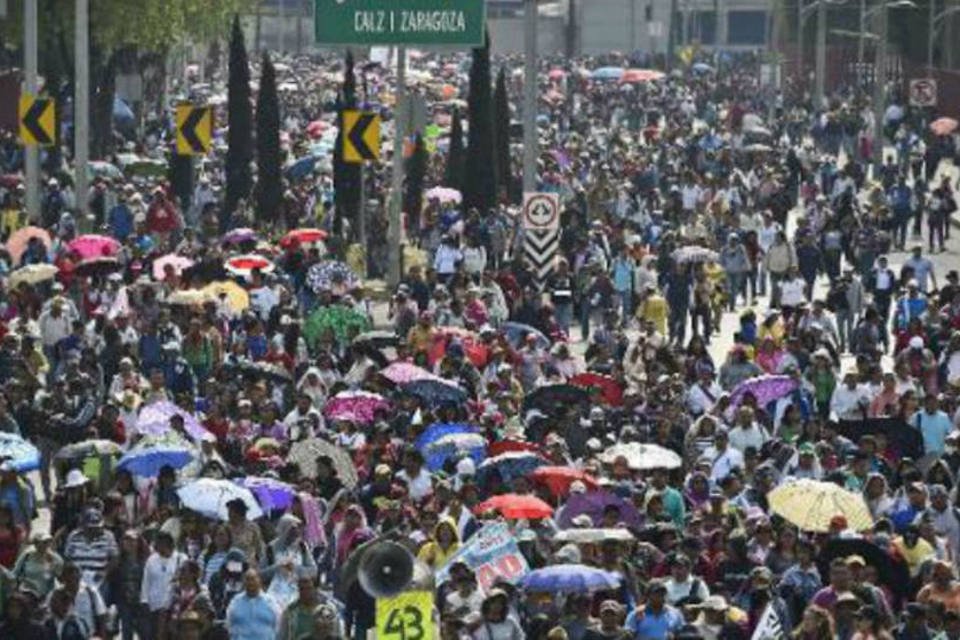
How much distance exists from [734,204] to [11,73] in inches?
902

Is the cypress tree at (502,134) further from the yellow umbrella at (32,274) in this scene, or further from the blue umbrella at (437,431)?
the blue umbrella at (437,431)

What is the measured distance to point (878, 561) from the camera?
77.6ft

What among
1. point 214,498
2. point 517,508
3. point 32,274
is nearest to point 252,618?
point 214,498

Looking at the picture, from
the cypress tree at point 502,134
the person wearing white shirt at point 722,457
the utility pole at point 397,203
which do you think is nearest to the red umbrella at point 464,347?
the person wearing white shirt at point 722,457

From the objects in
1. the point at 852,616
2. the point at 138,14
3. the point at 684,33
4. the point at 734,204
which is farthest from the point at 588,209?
the point at 684,33

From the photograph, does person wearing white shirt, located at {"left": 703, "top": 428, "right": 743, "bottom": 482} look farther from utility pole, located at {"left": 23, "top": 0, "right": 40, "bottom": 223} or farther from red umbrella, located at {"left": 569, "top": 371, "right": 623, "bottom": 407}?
utility pole, located at {"left": 23, "top": 0, "right": 40, "bottom": 223}

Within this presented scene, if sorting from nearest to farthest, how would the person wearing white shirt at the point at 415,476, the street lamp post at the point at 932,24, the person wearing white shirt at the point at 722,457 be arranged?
the person wearing white shirt at the point at 415,476 → the person wearing white shirt at the point at 722,457 → the street lamp post at the point at 932,24

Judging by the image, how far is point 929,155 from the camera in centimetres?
7162

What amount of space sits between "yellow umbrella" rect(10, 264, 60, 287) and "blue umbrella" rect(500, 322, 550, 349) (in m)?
4.43

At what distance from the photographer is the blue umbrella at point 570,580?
2222 cm

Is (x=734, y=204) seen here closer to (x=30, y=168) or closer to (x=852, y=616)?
(x=30, y=168)

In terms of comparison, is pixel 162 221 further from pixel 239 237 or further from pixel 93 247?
pixel 93 247

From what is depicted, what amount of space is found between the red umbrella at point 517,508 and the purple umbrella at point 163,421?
389 cm

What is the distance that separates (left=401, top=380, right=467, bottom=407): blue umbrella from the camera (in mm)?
32000
